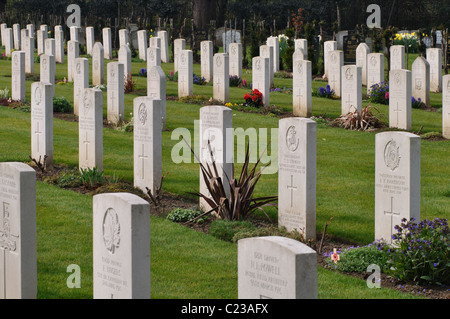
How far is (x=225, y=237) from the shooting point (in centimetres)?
912

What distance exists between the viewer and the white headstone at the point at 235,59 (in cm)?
2355

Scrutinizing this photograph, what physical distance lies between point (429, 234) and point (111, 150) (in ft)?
24.1

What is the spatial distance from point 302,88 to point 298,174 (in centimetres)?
934

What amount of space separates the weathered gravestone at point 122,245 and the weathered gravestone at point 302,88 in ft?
40.6

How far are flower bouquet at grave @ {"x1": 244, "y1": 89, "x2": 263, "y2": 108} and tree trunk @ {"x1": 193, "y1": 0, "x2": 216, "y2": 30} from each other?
19.2 m

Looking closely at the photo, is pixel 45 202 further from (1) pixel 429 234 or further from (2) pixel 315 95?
(2) pixel 315 95

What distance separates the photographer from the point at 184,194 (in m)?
11.3

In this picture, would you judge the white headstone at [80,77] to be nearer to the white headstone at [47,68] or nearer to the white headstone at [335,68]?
the white headstone at [47,68]

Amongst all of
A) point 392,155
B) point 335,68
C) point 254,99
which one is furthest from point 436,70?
point 392,155

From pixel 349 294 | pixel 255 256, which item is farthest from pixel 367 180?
pixel 255 256

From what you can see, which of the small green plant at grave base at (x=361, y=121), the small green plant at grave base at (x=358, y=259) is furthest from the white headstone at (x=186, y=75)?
the small green plant at grave base at (x=358, y=259)

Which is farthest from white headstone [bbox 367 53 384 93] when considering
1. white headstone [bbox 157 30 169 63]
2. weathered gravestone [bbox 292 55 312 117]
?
white headstone [bbox 157 30 169 63]

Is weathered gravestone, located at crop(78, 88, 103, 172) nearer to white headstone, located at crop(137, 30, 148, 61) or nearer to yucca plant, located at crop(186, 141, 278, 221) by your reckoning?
yucca plant, located at crop(186, 141, 278, 221)

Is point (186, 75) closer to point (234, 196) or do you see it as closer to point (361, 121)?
point (361, 121)
